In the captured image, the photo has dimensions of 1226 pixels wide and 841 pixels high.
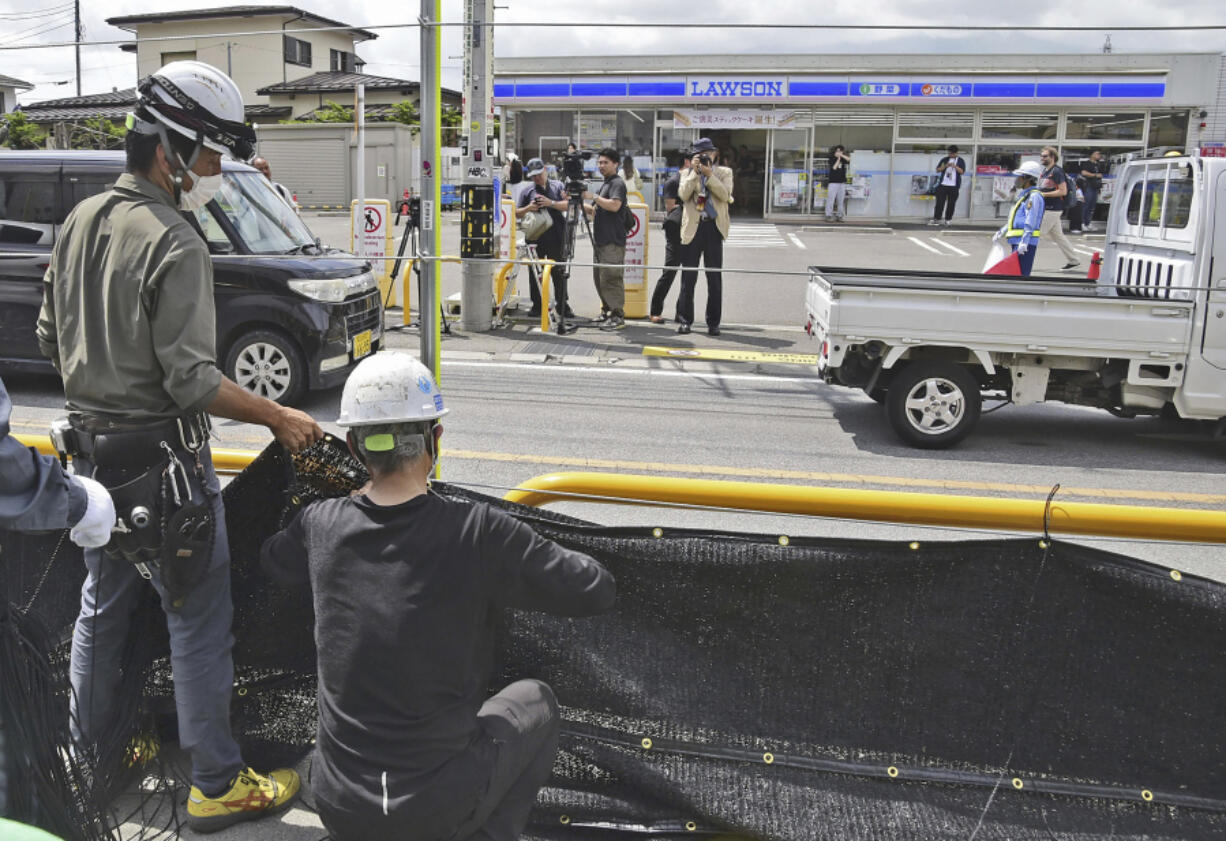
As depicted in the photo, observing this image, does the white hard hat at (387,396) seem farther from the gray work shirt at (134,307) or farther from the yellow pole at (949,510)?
the yellow pole at (949,510)

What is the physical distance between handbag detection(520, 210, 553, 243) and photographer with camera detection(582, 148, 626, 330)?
0.57 meters

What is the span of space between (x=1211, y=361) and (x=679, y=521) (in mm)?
4264

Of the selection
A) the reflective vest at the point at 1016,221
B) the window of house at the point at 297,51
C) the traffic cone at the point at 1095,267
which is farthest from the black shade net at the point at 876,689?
the window of house at the point at 297,51

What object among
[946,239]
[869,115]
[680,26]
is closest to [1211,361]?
[680,26]

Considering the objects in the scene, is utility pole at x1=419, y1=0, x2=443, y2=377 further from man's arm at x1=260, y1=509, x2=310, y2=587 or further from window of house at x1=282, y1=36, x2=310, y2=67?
window of house at x1=282, y1=36, x2=310, y2=67

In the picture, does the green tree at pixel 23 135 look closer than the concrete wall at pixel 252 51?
Yes

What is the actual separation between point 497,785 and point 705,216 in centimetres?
1059

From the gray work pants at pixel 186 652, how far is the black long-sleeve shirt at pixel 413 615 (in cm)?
69

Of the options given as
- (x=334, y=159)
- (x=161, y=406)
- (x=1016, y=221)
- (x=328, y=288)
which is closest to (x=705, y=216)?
(x=1016, y=221)

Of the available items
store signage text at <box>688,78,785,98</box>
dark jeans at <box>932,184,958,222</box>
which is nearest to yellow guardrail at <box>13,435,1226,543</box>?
dark jeans at <box>932,184,958,222</box>

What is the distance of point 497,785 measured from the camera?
101 inches

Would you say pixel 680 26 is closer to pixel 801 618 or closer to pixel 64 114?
pixel 801 618

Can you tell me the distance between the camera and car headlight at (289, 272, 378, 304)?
874 centimetres

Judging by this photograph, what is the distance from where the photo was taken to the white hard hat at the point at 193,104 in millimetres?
2914
